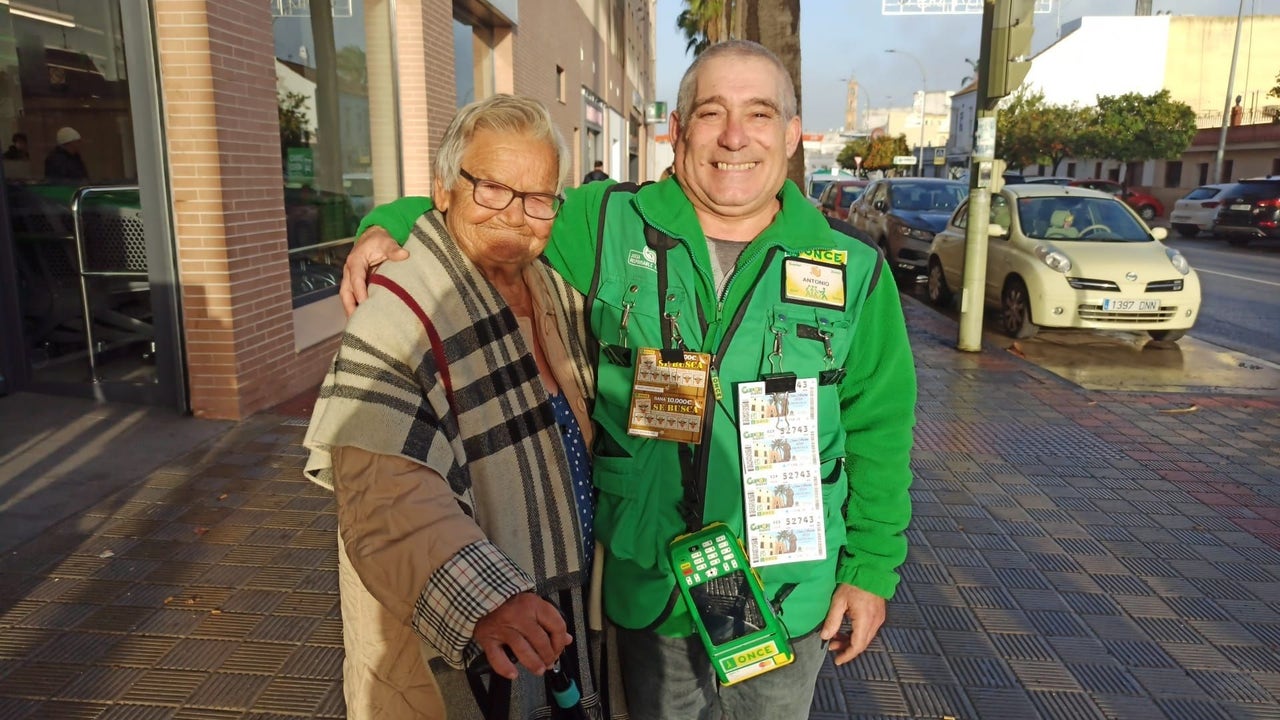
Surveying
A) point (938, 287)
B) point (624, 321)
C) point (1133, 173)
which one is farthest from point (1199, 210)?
point (624, 321)

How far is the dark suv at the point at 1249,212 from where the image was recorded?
21.5 meters

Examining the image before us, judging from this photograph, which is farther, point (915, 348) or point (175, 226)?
point (915, 348)

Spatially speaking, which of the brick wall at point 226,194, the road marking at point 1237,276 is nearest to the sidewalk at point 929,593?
the brick wall at point 226,194

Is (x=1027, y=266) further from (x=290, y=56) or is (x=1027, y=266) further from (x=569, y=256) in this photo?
(x=569, y=256)

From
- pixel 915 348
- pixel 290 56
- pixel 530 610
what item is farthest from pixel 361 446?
pixel 915 348

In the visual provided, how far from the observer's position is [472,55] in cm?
1337

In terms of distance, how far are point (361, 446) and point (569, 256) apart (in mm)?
757

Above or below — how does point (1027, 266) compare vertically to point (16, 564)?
above

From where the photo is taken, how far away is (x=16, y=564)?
3.86 m

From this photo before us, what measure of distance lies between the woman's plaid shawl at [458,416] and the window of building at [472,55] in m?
11.0

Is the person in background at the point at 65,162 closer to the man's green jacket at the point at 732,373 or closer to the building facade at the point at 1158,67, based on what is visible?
the man's green jacket at the point at 732,373

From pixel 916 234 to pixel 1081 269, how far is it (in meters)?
4.94

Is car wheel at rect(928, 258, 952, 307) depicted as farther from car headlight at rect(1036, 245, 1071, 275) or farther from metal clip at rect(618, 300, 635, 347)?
metal clip at rect(618, 300, 635, 347)

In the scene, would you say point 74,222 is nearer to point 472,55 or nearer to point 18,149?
point 18,149
